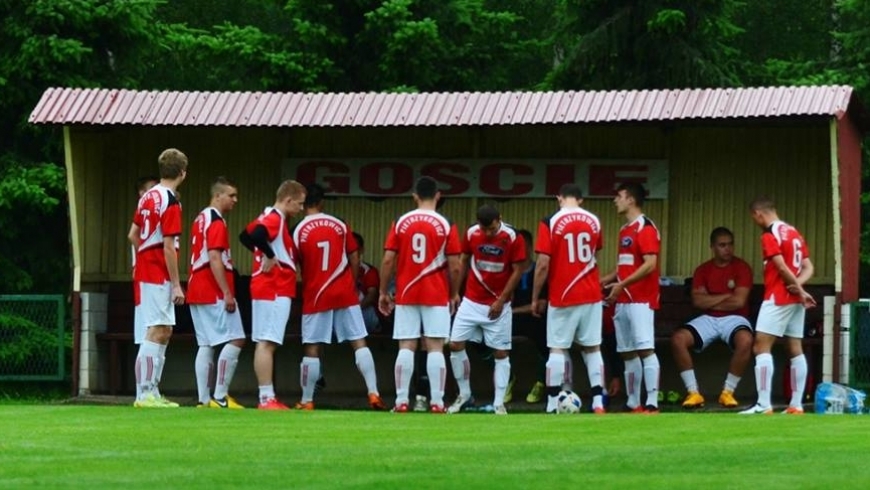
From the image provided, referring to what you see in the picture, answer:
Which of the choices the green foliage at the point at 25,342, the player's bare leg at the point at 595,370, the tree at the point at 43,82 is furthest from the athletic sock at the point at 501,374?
the tree at the point at 43,82

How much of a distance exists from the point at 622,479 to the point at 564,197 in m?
7.07

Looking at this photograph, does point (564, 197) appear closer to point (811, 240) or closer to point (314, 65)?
point (811, 240)

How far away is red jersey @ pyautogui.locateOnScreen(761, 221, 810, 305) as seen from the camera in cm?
1736

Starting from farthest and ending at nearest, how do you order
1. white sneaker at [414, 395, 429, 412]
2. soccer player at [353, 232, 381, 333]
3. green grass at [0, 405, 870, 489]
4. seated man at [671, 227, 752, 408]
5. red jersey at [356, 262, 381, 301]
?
red jersey at [356, 262, 381, 301] → soccer player at [353, 232, 381, 333] → seated man at [671, 227, 752, 408] → white sneaker at [414, 395, 429, 412] → green grass at [0, 405, 870, 489]

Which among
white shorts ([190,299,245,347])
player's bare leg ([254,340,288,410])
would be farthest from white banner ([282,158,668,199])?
player's bare leg ([254,340,288,410])

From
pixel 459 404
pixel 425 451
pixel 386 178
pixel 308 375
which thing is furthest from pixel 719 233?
pixel 425 451

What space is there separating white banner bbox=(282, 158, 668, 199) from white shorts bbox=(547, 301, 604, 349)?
136 inches

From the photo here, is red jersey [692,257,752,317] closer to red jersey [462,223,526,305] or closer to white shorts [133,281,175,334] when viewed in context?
red jersey [462,223,526,305]

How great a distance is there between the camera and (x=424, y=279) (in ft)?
57.3

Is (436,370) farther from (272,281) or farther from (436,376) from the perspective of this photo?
(272,281)

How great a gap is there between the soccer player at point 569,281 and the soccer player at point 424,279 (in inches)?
31.1

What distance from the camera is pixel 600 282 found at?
18031mm

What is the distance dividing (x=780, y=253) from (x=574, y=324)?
182 centimetres

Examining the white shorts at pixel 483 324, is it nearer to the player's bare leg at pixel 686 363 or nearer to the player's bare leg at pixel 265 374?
the player's bare leg at pixel 265 374
